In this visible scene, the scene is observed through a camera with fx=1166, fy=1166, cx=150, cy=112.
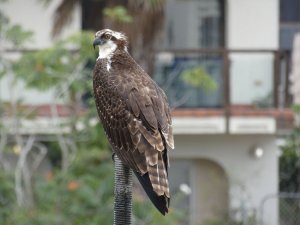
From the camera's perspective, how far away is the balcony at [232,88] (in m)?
17.4

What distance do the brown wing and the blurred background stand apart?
220 inches

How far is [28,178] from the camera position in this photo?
13.2 metres

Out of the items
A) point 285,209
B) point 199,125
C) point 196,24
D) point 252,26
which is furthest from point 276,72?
point 196,24

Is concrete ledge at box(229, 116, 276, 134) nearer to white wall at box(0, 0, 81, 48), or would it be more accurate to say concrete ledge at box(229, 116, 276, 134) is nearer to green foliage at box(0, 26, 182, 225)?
white wall at box(0, 0, 81, 48)

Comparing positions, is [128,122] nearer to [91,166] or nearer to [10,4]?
[91,166]

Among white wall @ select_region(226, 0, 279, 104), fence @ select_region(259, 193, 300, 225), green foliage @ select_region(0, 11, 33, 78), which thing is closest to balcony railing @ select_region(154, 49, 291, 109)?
fence @ select_region(259, 193, 300, 225)

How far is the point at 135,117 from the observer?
601 cm

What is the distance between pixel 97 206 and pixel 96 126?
107 cm

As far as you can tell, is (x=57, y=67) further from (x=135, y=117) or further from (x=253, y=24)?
(x=253, y=24)

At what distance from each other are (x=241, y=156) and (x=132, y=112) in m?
13.1

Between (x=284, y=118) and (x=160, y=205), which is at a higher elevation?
(x=160, y=205)

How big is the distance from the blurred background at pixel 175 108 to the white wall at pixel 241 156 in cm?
2

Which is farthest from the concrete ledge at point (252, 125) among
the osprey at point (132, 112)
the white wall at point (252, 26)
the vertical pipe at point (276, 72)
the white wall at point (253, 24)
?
the osprey at point (132, 112)

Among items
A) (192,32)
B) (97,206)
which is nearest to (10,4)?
(192,32)
